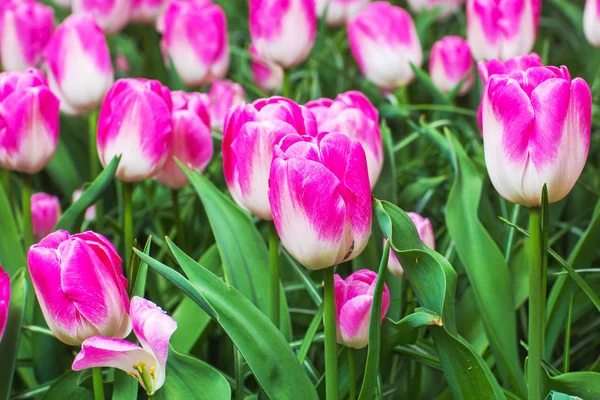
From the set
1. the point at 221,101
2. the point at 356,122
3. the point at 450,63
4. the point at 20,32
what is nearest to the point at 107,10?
the point at 20,32

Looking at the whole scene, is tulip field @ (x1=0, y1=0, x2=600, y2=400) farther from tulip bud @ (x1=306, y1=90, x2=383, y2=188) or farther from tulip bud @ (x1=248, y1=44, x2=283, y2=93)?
tulip bud @ (x1=248, y1=44, x2=283, y2=93)

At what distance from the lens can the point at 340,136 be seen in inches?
25.7

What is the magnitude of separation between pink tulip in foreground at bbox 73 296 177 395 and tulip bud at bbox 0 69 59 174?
343 mm

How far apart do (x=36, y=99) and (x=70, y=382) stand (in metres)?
0.29

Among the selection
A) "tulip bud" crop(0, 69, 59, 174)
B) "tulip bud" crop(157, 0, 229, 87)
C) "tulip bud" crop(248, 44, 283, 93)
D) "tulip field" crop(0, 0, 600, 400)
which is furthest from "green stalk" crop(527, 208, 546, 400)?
"tulip bud" crop(248, 44, 283, 93)

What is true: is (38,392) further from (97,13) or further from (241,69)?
(241,69)

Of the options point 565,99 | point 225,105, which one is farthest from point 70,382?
point 225,105

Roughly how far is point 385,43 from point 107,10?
0.47 metres

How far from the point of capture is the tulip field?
2.20 ft

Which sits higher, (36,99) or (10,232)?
(36,99)

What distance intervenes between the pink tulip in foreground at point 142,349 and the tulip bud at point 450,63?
0.82m

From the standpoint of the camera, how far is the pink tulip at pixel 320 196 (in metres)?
0.63

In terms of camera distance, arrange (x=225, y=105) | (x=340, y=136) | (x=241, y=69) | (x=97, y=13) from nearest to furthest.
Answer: (x=340, y=136), (x=225, y=105), (x=97, y=13), (x=241, y=69)

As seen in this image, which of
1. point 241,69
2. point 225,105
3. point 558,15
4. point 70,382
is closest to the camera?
point 70,382
